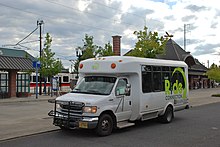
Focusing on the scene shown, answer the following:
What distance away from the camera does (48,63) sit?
35250 millimetres

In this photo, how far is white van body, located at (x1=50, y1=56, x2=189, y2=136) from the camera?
31.2ft

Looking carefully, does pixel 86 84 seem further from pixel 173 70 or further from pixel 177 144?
pixel 173 70

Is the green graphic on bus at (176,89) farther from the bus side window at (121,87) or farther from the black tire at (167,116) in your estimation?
the bus side window at (121,87)

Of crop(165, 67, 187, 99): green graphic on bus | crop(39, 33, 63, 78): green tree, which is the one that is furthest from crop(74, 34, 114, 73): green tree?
crop(165, 67, 187, 99): green graphic on bus

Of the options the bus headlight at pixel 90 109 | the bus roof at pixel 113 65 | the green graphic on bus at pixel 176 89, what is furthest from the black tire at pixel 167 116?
the bus headlight at pixel 90 109

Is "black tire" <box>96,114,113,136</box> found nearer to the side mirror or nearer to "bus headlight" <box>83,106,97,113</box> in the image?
"bus headlight" <box>83,106,97,113</box>

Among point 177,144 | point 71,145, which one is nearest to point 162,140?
point 177,144

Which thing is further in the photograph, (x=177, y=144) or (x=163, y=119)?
(x=163, y=119)

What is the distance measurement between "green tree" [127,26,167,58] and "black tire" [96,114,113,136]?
1630cm

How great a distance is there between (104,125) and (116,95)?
110 cm

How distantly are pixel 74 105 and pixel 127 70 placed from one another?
2.39 m

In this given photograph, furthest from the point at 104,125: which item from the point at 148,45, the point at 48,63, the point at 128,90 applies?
the point at 48,63

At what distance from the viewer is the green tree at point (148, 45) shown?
85.2ft

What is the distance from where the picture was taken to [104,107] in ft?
31.6
